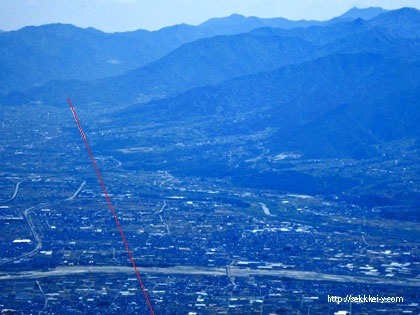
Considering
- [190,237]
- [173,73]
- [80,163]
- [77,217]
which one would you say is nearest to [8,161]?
[80,163]

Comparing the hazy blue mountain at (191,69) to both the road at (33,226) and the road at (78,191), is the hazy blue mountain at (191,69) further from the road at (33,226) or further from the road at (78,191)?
the road at (33,226)

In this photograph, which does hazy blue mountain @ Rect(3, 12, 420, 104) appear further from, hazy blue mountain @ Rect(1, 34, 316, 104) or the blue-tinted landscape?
the blue-tinted landscape

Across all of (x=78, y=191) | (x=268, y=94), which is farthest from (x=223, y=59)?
(x=78, y=191)

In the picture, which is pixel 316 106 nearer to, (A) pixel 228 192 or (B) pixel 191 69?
(A) pixel 228 192

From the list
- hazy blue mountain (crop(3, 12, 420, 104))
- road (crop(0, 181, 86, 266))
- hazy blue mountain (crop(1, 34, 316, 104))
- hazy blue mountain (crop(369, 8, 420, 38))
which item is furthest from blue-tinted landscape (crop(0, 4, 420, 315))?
hazy blue mountain (crop(369, 8, 420, 38))

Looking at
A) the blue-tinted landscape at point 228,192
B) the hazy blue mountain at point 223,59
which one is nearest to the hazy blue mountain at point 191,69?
the hazy blue mountain at point 223,59

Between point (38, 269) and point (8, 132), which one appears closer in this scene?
point (38, 269)

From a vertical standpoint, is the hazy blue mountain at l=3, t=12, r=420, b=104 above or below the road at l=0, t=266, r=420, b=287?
above

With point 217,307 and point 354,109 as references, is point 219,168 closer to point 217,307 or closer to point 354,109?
point 354,109
